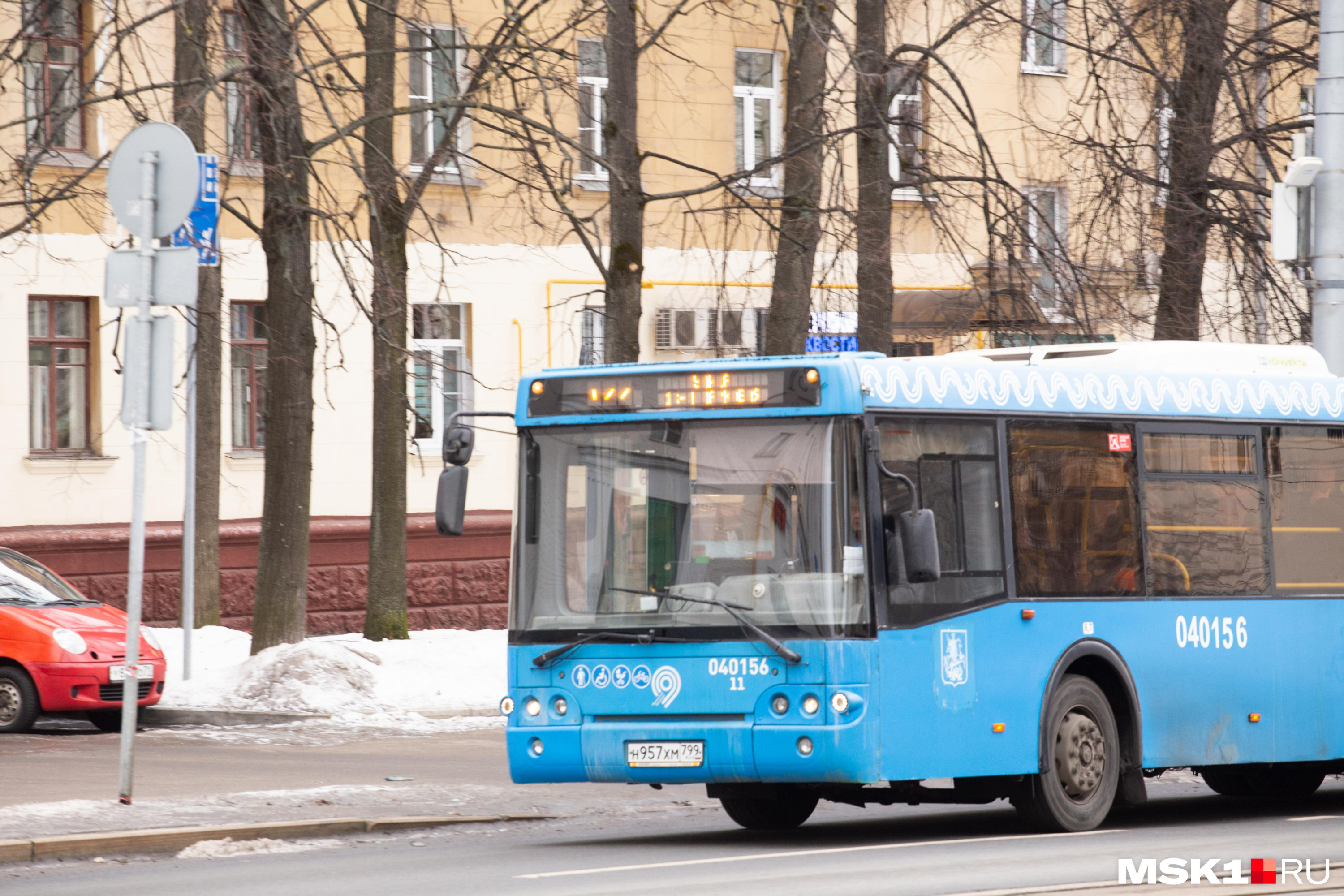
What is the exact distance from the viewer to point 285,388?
19.4m

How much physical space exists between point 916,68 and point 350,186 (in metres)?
9.44

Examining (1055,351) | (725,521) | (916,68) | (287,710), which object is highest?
(916,68)

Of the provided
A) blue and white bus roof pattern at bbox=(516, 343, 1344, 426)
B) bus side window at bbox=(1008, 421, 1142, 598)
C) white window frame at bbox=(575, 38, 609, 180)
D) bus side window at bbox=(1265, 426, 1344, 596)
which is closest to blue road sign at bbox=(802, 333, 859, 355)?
white window frame at bbox=(575, 38, 609, 180)

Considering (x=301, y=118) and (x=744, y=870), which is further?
(x=301, y=118)

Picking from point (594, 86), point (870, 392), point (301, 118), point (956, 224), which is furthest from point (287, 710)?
point (594, 86)

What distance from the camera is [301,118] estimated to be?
1878cm

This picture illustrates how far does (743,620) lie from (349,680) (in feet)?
29.4

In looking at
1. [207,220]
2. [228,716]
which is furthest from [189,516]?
[207,220]

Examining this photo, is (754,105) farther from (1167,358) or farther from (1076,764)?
(1076,764)

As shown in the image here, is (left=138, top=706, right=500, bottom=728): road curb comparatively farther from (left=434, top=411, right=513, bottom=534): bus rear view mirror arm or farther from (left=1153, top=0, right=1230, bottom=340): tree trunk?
(left=1153, top=0, right=1230, bottom=340): tree trunk

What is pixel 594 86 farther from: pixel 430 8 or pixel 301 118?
pixel 301 118

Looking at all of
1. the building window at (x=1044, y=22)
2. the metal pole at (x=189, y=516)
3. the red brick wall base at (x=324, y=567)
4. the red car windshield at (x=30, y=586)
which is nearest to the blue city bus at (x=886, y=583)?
the metal pole at (x=189, y=516)

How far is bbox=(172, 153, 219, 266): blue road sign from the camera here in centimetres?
1612

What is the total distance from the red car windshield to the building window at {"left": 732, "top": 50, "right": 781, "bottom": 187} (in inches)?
521
